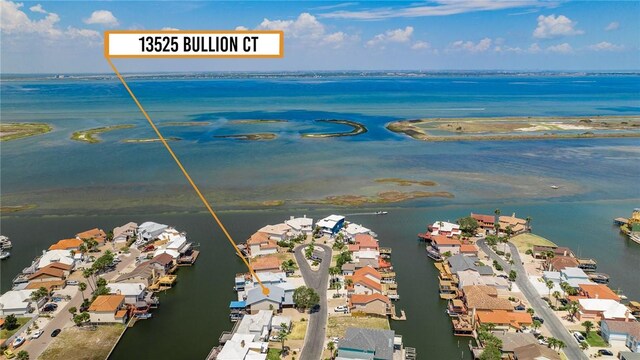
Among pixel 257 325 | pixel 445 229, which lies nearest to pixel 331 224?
pixel 445 229

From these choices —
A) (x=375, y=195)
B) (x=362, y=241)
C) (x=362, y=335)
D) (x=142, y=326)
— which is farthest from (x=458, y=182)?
(x=142, y=326)

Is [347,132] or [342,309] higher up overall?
[347,132]

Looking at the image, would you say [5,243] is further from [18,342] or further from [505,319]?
[505,319]

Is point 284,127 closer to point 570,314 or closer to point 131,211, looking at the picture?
point 131,211

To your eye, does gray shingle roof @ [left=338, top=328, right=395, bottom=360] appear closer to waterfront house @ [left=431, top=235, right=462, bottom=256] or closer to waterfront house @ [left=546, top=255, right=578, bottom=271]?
waterfront house @ [left=431, top=235, right=462, bottom=256]

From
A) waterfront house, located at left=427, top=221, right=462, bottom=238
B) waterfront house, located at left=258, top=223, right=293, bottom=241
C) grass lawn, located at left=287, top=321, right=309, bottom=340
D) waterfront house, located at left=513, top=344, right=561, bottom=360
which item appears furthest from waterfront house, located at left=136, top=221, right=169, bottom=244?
waterfront house, located at left=513, top=344, right=561, bottom=360
